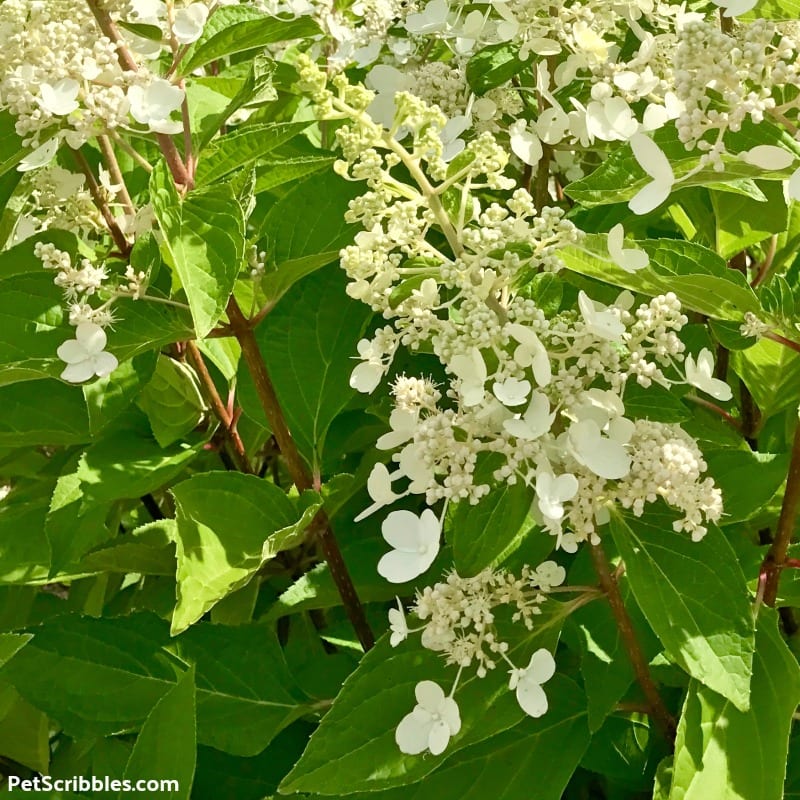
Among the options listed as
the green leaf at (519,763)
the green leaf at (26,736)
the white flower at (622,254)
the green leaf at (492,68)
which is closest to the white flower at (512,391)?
the white flower at (622,254)

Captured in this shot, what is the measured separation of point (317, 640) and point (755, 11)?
3.34ft

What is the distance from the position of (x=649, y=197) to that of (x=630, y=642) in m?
0.42

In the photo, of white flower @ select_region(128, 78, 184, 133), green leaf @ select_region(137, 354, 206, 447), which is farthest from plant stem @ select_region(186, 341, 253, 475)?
white flower @ select_region(128, 78, 184, 133)

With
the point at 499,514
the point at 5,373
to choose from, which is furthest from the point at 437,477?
the point at 5,373

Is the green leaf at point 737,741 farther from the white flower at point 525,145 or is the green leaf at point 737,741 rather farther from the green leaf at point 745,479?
the white flower at point 525,145

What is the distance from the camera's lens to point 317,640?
4.96 feet

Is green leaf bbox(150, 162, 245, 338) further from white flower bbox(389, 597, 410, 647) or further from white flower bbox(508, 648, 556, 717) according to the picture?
white flower bbox(508, 648, 556, 717)

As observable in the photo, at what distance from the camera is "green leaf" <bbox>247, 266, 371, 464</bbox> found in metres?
1.23

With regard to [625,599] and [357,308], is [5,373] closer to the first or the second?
[357,308]

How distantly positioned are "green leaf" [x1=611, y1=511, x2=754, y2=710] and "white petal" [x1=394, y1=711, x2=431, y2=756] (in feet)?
0.70

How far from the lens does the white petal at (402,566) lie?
2.70 ft

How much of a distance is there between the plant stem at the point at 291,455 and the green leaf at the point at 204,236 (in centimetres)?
16

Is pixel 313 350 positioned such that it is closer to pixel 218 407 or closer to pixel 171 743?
pixel 218 407

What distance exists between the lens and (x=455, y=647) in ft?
2.85
